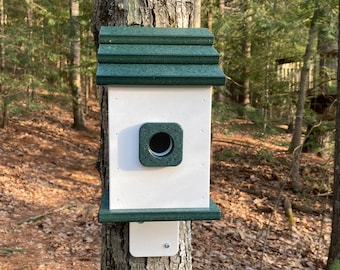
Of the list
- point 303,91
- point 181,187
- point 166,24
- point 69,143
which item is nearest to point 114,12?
point 166,24

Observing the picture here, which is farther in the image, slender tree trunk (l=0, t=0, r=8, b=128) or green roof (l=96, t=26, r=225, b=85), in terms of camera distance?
slender tree trunk (l=0, t=0, r=8, b=128)

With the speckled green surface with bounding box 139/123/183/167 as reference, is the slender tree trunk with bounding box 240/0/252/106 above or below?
above

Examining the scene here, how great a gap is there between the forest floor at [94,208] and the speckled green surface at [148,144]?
50.8 inches

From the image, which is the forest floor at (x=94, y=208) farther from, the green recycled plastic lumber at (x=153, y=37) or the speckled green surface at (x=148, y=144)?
the green recycled plastic lumber at (x=153, y=37)

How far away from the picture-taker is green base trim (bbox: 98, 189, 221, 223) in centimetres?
160

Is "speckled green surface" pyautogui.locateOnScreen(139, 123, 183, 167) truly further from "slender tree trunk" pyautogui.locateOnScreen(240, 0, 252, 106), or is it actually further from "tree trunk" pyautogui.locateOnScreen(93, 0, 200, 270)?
"slender tree trunk" pyautogui.locateOnScreen(240, 0, 252, 106)

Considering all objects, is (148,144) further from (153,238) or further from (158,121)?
(153,238)

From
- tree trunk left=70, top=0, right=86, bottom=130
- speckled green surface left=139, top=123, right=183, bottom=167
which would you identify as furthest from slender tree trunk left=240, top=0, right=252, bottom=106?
speckled green surface left=139, top=123, right=183, bottom=167

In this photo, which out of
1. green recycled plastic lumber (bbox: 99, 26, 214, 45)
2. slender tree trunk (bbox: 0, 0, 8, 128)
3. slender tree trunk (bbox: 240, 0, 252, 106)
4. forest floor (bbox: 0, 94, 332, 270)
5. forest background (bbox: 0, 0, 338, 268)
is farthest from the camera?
slender tree trunk (bbox: 240, 0, 252, 106)

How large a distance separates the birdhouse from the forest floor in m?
1.18

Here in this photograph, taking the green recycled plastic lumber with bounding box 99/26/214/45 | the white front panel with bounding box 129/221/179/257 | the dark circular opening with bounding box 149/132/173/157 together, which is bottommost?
the white front panel with bounding box 129/221/179/257

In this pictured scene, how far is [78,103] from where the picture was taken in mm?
10844

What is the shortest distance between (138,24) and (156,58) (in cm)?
37

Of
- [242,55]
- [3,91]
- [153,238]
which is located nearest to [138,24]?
[153,238]
